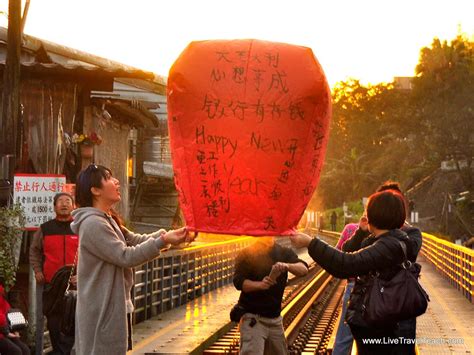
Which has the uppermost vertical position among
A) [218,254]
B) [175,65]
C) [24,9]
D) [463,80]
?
[463,80]

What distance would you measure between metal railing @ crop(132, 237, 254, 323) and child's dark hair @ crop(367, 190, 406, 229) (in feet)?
22.7

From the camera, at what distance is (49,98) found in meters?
15.7

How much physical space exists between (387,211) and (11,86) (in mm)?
8029

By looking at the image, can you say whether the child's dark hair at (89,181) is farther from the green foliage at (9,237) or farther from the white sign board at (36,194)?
the white sign board at (36,194)

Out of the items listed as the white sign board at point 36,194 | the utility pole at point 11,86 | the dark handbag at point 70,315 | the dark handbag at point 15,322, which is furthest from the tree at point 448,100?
the dark handbag at point 70,315

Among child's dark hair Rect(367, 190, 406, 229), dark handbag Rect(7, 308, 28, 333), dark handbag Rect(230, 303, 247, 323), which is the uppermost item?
child's dark hair Rect(367, 190, 406, 229)

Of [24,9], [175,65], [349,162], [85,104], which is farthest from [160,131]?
[349,162]

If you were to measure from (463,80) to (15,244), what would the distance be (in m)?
57.6

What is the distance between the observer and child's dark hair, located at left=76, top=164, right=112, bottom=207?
582 centimetres

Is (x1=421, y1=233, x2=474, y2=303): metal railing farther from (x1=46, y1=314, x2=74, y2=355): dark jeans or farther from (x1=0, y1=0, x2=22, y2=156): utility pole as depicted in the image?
(x1=46, y1=314, x2=74, y2=355): dark jeans

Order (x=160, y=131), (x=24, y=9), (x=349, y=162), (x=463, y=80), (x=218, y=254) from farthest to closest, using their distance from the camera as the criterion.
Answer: (x=349, y=162) → (x=463, y=80) → (x=160, y=131) → (x=218, y=254) → (x=24, y=9)

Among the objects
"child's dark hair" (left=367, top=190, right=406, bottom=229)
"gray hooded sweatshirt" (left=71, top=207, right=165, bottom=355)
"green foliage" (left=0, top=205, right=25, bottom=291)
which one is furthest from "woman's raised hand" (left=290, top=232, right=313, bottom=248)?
"green foliage" (left=0, top=205, right=25, bottom=291)

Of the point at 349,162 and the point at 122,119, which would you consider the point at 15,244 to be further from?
the point at 349,162

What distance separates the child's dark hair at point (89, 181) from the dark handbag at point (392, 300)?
72.4 inches
